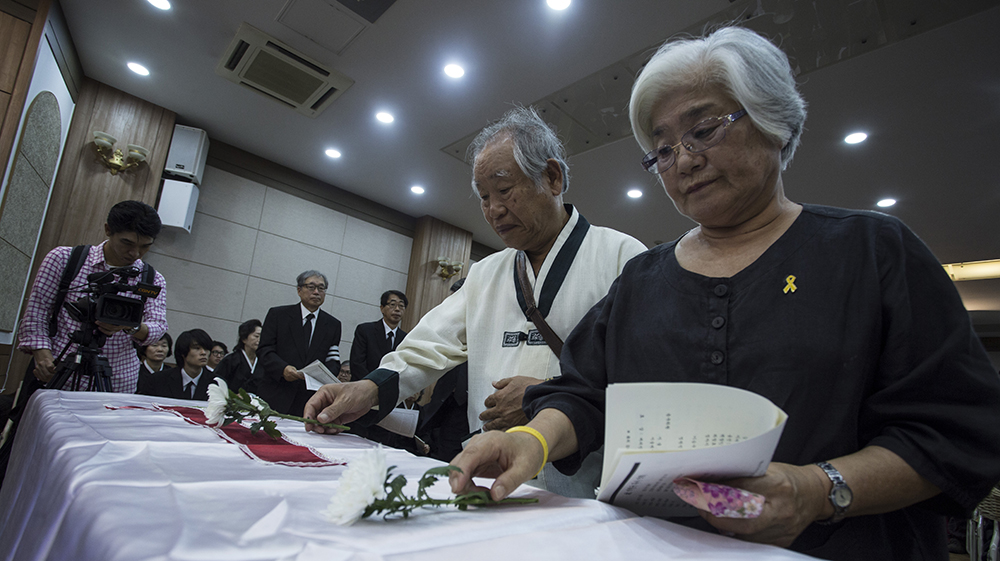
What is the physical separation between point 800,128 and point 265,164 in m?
6.98

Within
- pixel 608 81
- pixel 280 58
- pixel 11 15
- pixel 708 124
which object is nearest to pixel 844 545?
pixel 708 124

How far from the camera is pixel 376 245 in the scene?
25.3 feet

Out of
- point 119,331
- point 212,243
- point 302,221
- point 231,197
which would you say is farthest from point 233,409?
point 302,221

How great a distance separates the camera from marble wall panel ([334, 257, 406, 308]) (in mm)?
7305

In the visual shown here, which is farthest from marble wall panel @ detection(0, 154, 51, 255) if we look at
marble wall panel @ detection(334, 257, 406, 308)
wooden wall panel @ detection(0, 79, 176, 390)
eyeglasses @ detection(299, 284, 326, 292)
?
marble wall panel @ detection(334, 257, 406, 308)

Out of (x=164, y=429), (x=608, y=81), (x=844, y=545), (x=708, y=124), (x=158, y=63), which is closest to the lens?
(x=844, y=545)

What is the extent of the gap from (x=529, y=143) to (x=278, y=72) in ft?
13.7

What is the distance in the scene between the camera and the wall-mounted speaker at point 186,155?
563cm

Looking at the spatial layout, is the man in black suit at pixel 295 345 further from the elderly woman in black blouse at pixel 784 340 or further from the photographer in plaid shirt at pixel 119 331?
the elderly woman in black blouse at pixel 784 340

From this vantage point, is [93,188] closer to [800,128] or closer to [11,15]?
[11,15]

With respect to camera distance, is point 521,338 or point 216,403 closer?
point 216,403

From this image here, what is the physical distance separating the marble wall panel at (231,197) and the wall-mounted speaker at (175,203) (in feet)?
1.55

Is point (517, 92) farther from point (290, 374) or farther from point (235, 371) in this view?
point (235, 371)

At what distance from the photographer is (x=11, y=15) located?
3.59m
